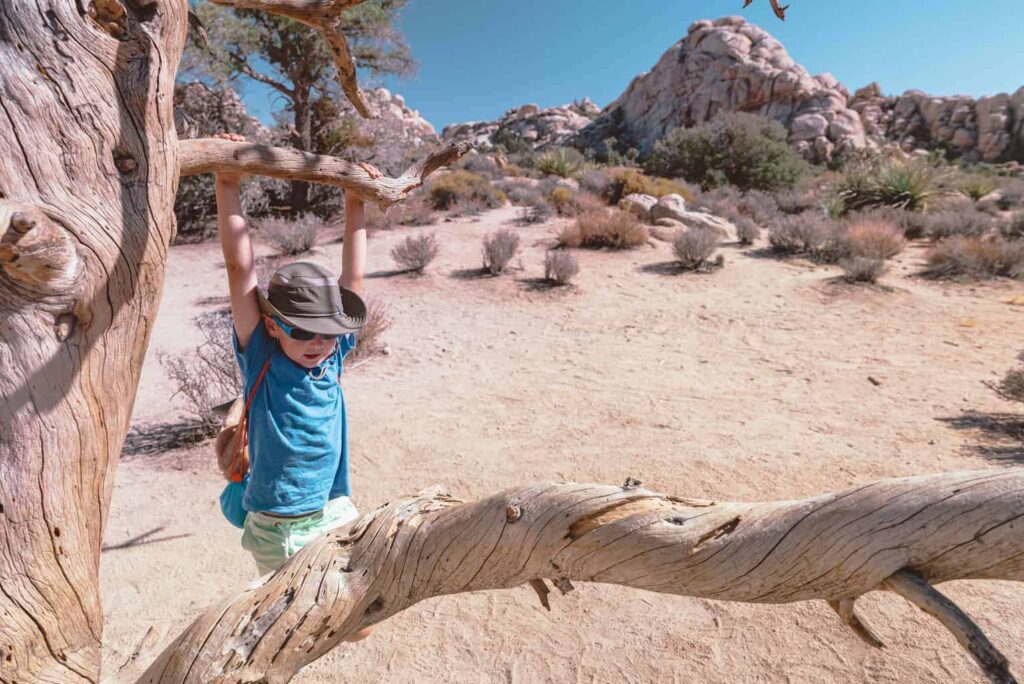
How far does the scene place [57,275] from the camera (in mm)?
955

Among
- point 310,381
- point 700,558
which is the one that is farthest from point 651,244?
point 700,558

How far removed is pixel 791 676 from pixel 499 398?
129 inches

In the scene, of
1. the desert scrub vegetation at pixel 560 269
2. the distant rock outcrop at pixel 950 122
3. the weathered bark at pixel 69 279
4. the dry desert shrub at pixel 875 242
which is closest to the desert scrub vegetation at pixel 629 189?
the dry desert shrub at pixel 875 242

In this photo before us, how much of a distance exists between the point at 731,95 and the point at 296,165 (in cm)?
4147

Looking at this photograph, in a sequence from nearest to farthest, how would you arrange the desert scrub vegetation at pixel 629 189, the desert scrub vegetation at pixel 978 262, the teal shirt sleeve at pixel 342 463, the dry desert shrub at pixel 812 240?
the teal shirt sleeve at pixel 342 463 < the desert scrub vegetation at pixel 978 262 < the dry desert shrub at pixel 812 240 < the desert scrub vegetation at pixel 629 189

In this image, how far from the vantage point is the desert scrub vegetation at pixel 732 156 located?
68.8 ft

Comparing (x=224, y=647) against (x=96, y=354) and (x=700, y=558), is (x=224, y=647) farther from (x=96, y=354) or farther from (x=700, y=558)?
(x=700, y=558)

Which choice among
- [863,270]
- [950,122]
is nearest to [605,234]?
[863,270]

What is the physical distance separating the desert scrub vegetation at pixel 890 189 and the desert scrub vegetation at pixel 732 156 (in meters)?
5.74

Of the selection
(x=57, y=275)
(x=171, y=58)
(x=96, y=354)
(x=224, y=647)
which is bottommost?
(x=224, y=647)

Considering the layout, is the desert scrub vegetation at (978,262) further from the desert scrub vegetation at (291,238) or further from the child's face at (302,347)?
the desert scrub vegetation at (291,238)

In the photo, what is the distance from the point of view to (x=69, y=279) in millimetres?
977

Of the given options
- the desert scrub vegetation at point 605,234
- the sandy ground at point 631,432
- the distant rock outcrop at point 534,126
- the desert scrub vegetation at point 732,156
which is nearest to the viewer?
the sandy ground at point 631,432

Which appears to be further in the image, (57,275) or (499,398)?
(499,398)
